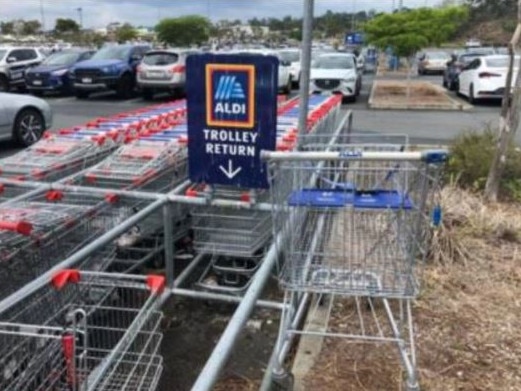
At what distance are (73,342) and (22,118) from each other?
379 inches

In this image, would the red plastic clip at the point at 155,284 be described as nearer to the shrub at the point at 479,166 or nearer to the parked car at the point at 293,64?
the shrub at the point at 479,166

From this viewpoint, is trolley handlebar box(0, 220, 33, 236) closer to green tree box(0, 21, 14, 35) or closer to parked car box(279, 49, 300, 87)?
parked car box(279, 49, 300, 87)

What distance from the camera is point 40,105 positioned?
1124 centimetres

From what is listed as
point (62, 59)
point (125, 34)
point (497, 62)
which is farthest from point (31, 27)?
point (497, 62)

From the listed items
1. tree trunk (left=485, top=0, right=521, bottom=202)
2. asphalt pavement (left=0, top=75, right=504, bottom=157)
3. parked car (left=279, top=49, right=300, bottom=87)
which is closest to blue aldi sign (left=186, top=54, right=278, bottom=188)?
tree trunk (left=485, top=0, right=521, bottom=202)

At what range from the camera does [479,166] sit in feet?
22.0

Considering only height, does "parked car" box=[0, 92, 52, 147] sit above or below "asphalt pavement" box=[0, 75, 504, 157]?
above

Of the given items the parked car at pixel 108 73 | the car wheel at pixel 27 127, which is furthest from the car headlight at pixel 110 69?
the car wheel at pixel 27 127

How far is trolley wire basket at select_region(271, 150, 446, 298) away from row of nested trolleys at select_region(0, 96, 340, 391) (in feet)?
2.31

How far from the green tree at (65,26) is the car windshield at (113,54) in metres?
53.1

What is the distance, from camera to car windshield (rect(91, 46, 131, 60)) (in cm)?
2108

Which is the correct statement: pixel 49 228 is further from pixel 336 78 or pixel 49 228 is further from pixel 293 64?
pixel 293 64

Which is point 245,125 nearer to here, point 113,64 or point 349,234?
point 349,234

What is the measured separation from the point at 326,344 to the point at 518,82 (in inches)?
Result: 142
